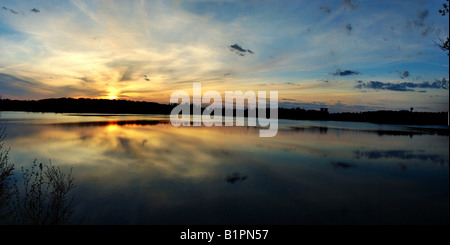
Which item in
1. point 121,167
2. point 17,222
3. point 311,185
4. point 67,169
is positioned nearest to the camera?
point 17,222

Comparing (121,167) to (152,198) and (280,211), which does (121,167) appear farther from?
(280,211)

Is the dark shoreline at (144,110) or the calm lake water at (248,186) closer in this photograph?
the calm lake water at (248,186)

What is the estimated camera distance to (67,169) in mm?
11953

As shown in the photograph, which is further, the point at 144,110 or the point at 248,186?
the point at 144,110

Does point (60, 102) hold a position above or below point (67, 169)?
above

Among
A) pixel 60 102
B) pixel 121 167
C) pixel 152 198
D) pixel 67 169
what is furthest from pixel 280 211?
pixel 60 102

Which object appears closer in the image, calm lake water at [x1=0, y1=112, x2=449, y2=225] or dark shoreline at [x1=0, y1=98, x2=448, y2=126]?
calm lake water at [x1=0, y1=112, x2=449, y2=225]

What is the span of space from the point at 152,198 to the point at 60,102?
133 meters

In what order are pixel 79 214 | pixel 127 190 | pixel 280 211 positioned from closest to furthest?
pixel 79 214 → pixel 280 211 → pixel 127 190
